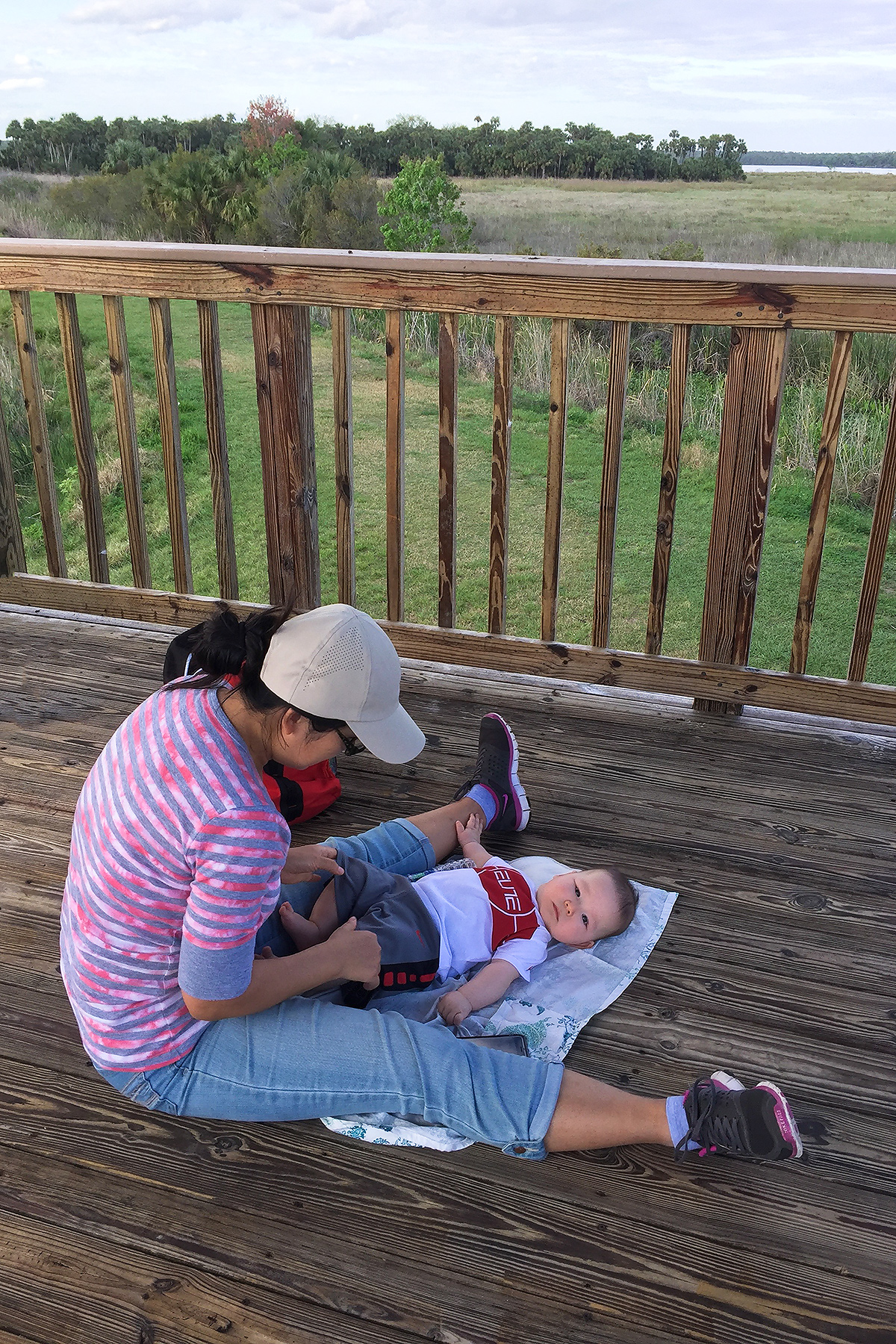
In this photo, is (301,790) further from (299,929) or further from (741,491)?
(741,491)

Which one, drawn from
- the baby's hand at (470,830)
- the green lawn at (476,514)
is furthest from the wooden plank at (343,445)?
the green lawn at (476,514)

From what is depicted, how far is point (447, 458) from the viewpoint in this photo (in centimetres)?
276

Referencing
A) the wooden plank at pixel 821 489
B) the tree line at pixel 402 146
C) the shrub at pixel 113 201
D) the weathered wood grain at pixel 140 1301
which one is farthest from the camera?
the tree line at pixel 402 146

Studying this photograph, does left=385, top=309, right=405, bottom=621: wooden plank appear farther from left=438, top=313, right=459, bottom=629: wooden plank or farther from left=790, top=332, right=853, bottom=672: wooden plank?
left=790, top=332, right=853, bottom=672: wooden plank

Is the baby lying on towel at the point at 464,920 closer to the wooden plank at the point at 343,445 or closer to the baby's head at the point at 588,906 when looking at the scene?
the baby's head at the point at 588,906

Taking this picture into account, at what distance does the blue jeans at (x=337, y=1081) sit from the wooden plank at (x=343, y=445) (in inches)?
57.3

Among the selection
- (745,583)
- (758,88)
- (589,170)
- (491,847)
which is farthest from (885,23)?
(491,847)

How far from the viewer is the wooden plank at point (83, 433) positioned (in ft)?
9.58

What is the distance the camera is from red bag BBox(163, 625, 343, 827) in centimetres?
228

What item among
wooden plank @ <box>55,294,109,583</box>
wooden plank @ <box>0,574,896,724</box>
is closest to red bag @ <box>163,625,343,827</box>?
wooden plank @ <box>0,574,896,724</box>

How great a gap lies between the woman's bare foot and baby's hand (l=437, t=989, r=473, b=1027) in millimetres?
250

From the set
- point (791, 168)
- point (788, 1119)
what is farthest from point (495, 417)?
point (791, 168)

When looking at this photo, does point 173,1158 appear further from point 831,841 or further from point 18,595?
point 18,595

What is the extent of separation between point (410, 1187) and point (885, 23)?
1235 centimetres
